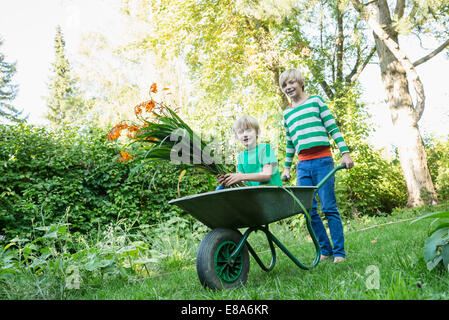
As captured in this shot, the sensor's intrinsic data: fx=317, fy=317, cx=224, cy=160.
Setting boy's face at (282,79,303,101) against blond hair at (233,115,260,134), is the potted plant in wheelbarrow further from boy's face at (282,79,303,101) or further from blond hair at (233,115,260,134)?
boy's face at (282,79,303,101)

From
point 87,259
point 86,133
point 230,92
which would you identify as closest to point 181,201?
point 87,259

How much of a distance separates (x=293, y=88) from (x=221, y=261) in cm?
149

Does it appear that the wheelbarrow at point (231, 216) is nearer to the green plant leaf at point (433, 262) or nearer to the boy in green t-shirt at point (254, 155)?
the boy in green t-shirt at point (254, 155)

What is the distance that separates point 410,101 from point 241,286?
6.59 meters

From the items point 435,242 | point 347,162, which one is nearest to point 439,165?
point 347,162

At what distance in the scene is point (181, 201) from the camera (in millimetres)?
1791

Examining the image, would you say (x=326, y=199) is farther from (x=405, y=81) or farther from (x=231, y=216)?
(x=405, y=81)

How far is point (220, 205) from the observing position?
5.72 feet

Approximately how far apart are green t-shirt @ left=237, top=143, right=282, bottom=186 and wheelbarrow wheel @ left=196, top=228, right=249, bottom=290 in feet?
1.62

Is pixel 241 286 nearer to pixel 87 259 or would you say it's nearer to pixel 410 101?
pixel 87 259

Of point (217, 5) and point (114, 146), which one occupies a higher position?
point (217, 5)

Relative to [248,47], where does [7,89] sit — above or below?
above

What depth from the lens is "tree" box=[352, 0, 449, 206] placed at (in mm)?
6516
